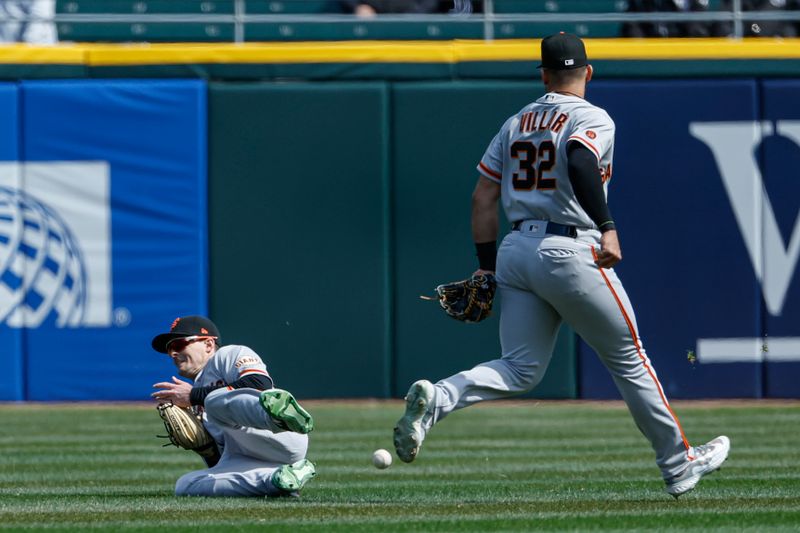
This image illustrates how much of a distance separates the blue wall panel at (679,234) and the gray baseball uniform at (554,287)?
665cm

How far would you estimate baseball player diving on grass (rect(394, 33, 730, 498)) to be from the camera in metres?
5.50

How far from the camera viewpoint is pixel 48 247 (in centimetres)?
1238

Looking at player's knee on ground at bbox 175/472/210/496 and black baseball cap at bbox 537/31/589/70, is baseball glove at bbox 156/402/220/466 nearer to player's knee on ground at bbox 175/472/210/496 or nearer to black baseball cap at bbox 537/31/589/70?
player's knee on ground at bbox 175/472/210/496

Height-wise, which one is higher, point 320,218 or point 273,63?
point 273,63

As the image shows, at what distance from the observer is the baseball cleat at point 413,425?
17.4 feet

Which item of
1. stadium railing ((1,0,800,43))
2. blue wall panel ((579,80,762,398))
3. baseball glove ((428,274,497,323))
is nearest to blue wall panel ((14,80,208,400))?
stadium railing ((1,0,800,43))

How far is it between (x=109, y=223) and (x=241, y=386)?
272 inches

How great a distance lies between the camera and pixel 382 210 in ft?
40.7

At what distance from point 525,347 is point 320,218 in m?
6.94

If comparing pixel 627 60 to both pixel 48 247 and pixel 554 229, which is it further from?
pixel 554 229

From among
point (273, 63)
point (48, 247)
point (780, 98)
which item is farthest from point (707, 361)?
point (48, 247)

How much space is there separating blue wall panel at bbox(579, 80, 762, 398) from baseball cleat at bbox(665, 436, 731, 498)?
21.4 feet

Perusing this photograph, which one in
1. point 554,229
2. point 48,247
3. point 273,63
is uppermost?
point 273,63

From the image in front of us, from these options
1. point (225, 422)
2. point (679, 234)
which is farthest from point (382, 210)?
point (225, 422)
